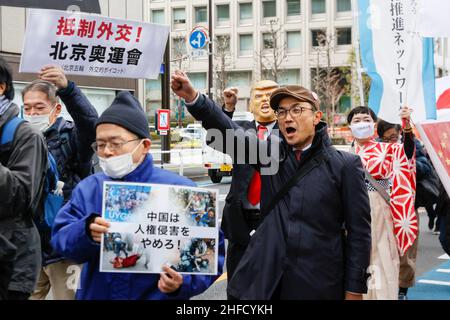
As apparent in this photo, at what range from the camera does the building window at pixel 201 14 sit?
60.1 metres

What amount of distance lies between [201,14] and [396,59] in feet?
185

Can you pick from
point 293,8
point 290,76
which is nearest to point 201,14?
point 293,8

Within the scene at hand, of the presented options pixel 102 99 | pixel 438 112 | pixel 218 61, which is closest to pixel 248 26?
Answer: pixel 218 61

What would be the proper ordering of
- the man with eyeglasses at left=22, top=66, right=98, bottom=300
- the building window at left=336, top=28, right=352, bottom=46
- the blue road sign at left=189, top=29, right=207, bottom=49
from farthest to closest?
1. the building window at left=336, top=28, right=352, bottom=46
2. the blue road sign at left=189, top=29, right=207, bottom=49
3. the man with eyeglasses at left=22, top=66, right=98, bottom=300

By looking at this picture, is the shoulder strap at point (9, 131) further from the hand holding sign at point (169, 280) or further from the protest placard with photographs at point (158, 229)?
the hand holding sign at point (169, 280)

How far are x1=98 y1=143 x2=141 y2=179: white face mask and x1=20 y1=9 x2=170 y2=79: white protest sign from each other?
126 centimetres

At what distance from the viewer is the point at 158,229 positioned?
2.63m

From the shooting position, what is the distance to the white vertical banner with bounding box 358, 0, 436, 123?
5.41 metres

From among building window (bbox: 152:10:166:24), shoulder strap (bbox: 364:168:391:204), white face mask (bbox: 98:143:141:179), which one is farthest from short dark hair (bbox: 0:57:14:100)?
building window (bbox: 152:10:166:24)

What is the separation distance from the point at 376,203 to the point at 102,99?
1468cm

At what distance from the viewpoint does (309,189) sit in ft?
10.4

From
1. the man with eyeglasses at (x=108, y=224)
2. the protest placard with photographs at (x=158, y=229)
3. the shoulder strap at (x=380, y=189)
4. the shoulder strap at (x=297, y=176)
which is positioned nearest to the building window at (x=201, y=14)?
the shoulder strap at (x=380, y=189)

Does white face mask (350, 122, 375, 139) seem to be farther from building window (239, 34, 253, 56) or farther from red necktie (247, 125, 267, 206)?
building window (239, 34, 253, 56)
